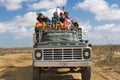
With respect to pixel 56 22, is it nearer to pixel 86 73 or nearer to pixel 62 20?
pixel 62 20

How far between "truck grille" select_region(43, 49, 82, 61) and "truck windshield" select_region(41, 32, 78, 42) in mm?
1365

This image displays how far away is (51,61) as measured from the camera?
44.6 feet

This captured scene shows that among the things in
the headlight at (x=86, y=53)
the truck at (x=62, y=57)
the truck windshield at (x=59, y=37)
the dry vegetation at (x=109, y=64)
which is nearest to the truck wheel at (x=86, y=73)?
the truck at (x=62, y=57)

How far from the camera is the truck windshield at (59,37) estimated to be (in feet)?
49.5

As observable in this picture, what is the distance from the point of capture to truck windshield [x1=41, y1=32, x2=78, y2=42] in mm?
15078

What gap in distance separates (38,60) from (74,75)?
12.7 feet

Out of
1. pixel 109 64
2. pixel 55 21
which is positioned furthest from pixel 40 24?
pixel 109 64

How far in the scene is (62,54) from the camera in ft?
44.8

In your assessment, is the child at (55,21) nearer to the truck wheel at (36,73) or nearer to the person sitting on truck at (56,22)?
the person sitting on truck at (56,22)

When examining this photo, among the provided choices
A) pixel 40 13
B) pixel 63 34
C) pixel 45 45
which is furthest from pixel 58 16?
pixel 45 45

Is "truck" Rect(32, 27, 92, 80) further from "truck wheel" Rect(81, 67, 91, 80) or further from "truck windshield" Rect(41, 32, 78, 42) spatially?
"truck windshield" Rect(41, 32, 78, 42)

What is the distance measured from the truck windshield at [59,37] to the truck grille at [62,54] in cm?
136

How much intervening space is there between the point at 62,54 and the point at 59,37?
1698 millimetres

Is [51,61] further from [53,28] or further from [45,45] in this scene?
[53,28]
